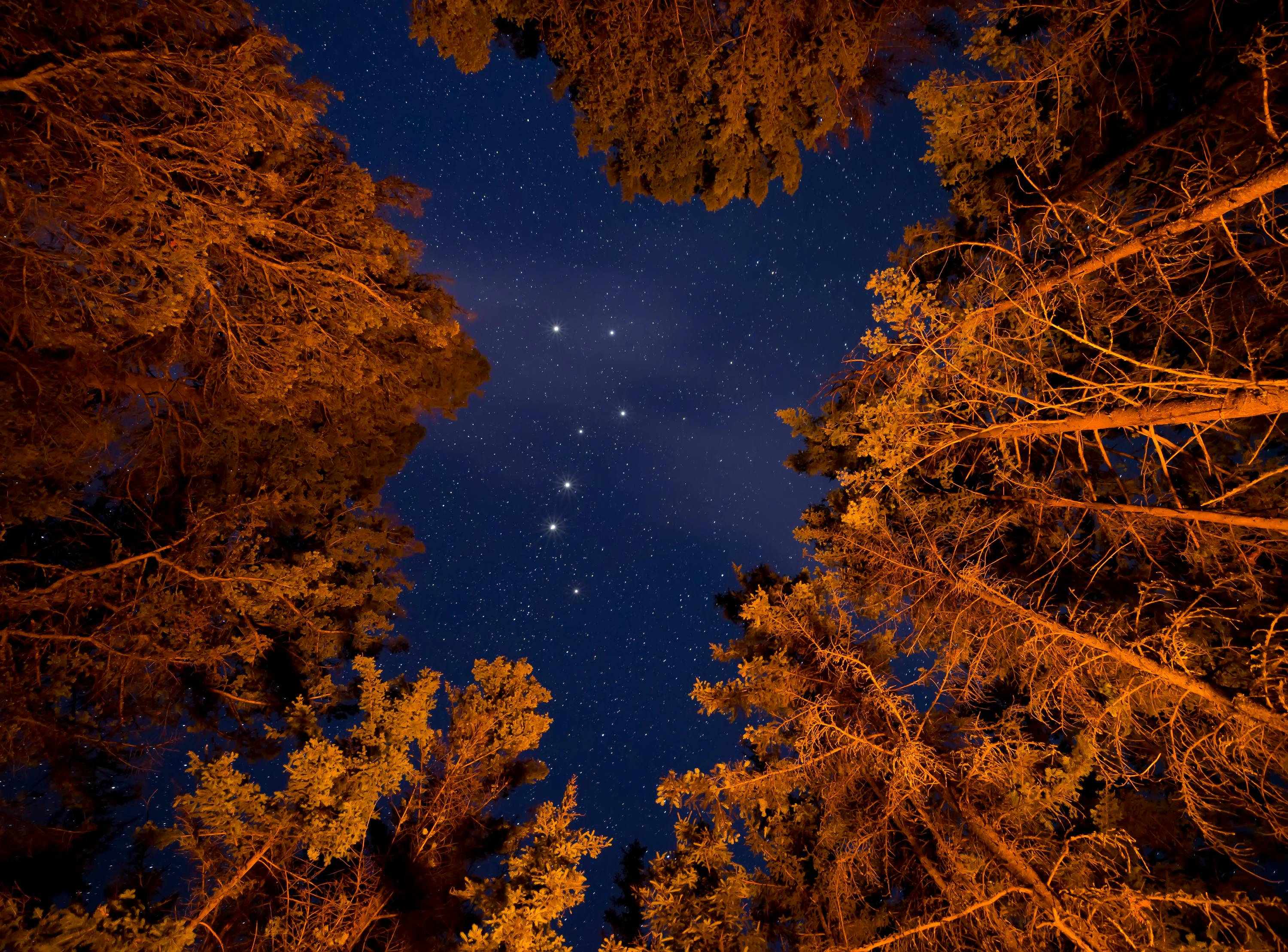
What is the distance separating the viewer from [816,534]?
300 inches

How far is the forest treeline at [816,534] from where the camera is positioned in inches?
161

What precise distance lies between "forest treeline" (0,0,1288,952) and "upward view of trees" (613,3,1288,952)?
0.07m

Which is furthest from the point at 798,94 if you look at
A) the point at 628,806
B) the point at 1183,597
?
the point at 628,806

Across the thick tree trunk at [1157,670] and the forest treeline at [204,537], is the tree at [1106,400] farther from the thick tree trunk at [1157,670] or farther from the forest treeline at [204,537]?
the forest treeline at [204,537]

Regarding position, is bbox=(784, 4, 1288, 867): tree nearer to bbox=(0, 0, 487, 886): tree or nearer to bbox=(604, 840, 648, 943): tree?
bbox=(604, 840, 648, 943): tree

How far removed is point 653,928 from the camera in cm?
523

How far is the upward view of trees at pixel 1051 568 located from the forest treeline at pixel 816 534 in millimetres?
72

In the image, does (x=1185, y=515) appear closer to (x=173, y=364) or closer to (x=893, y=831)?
(x=893, y=831)

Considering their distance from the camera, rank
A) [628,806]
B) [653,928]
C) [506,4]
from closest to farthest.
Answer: [653,928] < [506,4] < [628,806]

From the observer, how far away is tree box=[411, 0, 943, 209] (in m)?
5.36

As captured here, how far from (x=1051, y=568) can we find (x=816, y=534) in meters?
3.06

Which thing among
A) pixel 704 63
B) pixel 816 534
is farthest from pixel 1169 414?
pixel 704 63

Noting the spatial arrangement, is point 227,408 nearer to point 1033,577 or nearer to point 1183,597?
point 1033,577

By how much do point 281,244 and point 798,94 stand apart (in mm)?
6483
